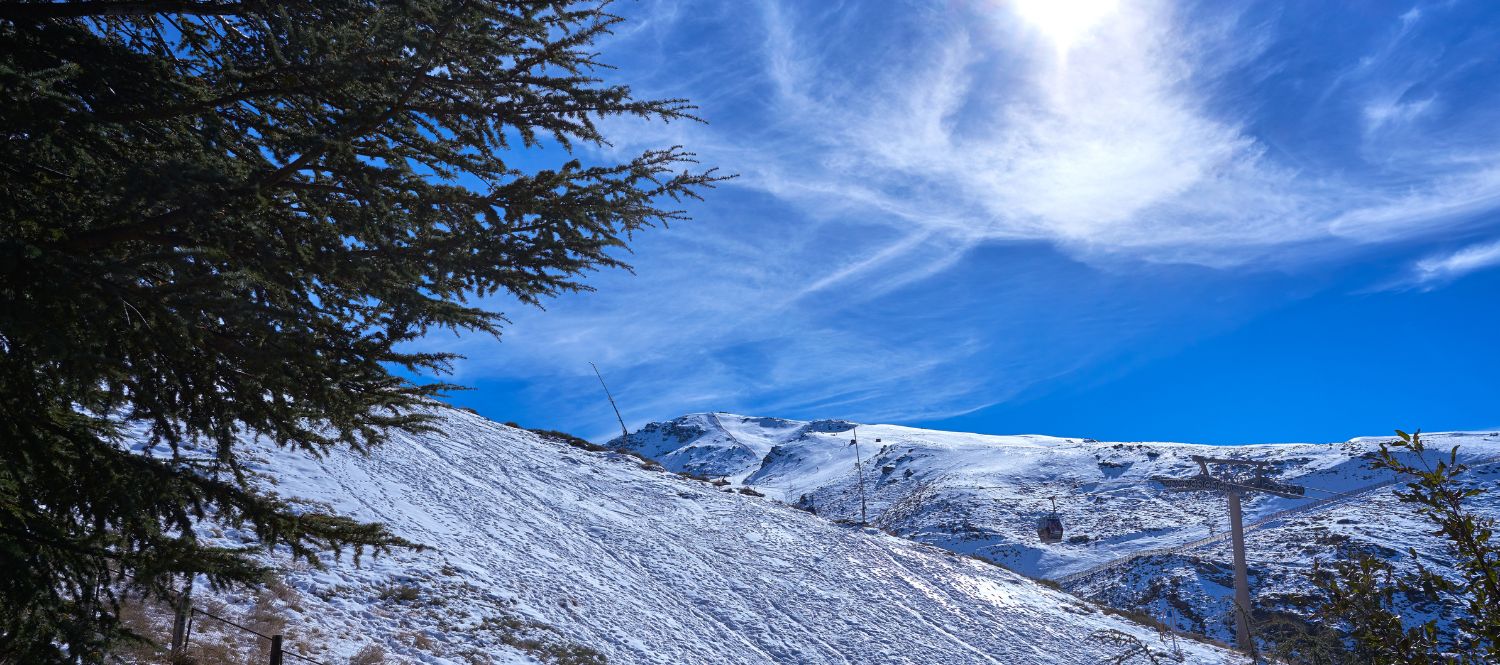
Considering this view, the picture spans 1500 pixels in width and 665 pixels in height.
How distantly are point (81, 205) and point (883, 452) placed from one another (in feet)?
488

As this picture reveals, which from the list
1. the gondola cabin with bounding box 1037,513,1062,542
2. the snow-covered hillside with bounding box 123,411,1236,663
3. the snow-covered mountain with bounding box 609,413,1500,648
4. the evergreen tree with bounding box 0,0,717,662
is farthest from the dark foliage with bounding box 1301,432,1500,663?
the gondola cabin with bounding box 1037,513,1062,542

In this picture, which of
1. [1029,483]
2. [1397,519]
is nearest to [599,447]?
[1397,519]

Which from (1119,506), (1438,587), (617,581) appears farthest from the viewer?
(1119,506)

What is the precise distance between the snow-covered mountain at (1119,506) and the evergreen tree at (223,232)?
33.2 meters

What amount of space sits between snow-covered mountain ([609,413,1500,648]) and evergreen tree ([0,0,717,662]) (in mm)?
33180

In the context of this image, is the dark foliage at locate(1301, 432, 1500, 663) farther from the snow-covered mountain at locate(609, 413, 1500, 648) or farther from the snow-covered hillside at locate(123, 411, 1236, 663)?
the snow-covered mountain at locate(609, 413, 1500, 648)

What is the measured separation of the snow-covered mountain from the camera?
63.0m

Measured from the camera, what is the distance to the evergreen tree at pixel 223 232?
13.5ft

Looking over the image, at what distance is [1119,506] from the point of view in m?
96.8

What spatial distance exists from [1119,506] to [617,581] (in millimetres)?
90485

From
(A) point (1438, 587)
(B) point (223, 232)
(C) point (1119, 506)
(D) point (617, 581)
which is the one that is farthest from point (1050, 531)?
(C) point (1119, 506)

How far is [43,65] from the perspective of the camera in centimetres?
469

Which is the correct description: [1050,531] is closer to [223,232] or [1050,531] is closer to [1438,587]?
[1438,587]

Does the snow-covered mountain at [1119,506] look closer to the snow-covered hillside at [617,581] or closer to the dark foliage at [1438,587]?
the snow-covered hillside at [617,581]
